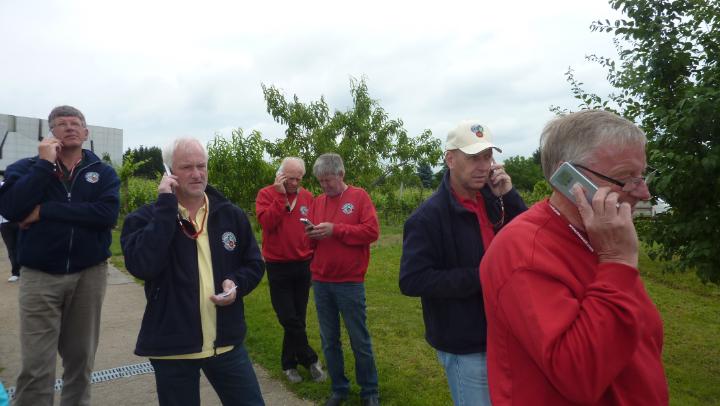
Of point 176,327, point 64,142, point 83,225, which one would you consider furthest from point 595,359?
point 64,142

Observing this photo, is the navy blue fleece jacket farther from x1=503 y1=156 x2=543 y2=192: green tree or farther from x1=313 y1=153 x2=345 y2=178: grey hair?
x1=503 y1=156 x2=543 y2=192: green tree

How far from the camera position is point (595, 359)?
48.7 inches

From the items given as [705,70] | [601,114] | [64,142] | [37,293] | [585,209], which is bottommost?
[37,293]

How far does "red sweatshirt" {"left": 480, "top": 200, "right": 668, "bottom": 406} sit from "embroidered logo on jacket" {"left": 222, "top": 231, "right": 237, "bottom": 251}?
1682mm

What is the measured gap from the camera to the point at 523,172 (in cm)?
6481

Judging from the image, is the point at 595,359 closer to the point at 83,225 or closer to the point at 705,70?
the point at 83,225

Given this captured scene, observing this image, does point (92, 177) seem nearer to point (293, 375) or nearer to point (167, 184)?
point (167, 184)

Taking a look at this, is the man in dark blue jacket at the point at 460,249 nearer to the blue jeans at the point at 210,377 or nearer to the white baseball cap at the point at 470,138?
the white baseball cap at the point at 470,138

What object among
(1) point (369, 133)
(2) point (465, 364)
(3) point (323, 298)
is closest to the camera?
(2) point (465, 364)

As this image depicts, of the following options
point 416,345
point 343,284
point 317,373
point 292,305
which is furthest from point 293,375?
point 416,345

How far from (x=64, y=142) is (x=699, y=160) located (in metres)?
4.54

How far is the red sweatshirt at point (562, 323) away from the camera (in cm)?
125

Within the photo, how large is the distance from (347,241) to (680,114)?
2.70 m

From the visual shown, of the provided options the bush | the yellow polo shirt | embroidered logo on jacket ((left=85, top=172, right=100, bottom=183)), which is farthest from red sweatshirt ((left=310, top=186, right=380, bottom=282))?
the bush
